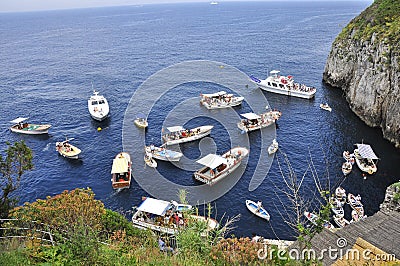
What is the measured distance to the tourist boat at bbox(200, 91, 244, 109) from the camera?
71125mm

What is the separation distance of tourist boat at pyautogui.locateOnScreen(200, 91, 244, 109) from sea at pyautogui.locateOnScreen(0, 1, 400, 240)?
1702 millimetres

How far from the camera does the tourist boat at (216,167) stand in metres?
45.5

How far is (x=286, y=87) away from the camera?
7744cm

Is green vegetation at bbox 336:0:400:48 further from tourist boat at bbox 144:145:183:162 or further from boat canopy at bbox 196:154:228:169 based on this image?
tourist boat at bbox 144:145:183:162

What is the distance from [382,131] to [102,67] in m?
83.4

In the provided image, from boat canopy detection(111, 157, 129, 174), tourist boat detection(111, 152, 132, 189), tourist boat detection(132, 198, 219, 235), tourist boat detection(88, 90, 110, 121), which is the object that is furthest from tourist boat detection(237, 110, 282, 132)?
tourist boat detection(88, 90, 110, 121)

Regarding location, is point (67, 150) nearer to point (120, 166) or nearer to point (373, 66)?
point (120, 166)

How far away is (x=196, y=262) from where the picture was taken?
540 inches

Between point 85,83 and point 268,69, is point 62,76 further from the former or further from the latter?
point 268,69

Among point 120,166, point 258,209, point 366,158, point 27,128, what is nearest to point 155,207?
point 120,166

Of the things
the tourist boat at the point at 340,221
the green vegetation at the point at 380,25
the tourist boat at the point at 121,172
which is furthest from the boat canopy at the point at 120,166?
the green vegetation at the point at 380,25

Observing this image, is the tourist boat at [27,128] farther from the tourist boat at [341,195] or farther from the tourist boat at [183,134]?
the tourist boat at [341,195]

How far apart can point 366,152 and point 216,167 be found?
21.6 m

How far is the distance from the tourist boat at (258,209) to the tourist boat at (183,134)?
1977 cm
